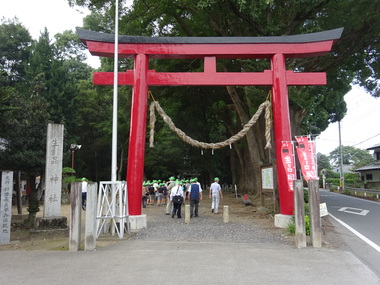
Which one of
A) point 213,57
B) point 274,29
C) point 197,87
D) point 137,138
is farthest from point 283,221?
point 197,87

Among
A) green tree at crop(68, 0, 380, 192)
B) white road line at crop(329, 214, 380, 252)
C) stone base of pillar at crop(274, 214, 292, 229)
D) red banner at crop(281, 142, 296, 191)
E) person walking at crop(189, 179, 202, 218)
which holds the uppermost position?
green tree at crop(68, 0, 380, 192)

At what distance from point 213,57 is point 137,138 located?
3.86m

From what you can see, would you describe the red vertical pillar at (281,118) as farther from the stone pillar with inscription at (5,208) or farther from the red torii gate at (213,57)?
the stone pillar with inscription at (5,208)

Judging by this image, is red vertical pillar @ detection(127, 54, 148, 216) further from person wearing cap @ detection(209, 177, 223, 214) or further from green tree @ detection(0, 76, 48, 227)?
person wearing cap @ detection(209, 177, 223, 214)

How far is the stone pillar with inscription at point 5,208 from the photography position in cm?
858

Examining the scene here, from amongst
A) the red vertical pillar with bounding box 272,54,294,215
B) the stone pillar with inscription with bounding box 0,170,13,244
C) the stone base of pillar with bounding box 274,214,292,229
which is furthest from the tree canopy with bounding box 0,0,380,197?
the stone base of pillar with bounding box 274,214,292,229

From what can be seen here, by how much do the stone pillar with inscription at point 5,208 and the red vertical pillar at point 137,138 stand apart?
3.44 meters

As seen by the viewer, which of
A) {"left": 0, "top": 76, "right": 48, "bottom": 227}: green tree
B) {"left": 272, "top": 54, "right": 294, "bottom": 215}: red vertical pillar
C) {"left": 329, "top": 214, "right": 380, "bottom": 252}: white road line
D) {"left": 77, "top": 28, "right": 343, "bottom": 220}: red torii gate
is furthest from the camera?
{"left": 0, "top": 76, "right": 48, "bottom": 227}: green tree

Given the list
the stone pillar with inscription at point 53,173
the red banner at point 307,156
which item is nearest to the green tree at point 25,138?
the stone pillar with inscription at point 53,173

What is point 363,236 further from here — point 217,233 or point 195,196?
point 195,196

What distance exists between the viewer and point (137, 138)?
32.9ft

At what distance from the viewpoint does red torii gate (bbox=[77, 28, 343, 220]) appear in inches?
401

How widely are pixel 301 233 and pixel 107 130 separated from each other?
28261 mm

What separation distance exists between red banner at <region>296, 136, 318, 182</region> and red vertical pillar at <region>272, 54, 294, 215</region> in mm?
453
